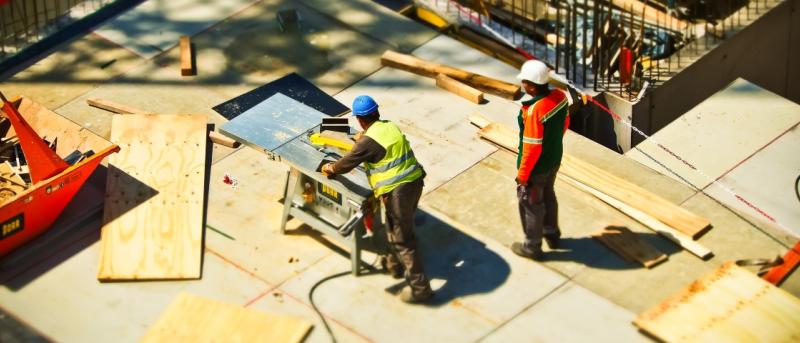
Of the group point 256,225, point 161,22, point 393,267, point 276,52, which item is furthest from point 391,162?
point 161,22

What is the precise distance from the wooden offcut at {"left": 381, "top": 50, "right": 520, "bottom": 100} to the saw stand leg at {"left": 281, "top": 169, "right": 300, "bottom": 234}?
3.46 metres

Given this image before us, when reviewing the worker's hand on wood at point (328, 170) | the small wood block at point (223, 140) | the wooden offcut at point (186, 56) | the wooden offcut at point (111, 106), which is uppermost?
the worker's hand on wood at point (328, 170)

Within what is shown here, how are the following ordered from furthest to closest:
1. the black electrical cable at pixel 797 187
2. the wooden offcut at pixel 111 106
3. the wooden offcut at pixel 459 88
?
the wooden offcut at pixel 459 88 < the wooden offcut at pixel 111 106 < the black electrical cable at pixel 797 187

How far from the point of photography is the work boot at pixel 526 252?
34.6 ft

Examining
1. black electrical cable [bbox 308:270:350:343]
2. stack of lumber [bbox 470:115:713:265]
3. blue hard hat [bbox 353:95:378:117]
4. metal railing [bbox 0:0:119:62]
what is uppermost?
blue hard hat [bbox 353:95:378:117]

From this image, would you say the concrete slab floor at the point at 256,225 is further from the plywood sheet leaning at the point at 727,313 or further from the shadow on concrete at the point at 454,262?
the plywood sheet leaning at the point at 727,313

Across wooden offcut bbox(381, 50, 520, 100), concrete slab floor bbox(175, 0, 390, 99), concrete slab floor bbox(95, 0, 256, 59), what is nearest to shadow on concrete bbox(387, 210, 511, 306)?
wooden offcut bbox(381, 50, 520, 100)

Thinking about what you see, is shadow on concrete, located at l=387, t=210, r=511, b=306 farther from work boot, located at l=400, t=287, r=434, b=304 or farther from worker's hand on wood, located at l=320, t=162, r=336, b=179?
worker's hand on wood, located at l=320, t=162, r=336, b=179

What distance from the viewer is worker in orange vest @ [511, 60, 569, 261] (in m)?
9.73

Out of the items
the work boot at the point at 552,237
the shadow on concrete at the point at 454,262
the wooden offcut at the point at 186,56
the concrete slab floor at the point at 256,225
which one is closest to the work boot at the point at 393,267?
the shadow on concrete at the point at 454,262

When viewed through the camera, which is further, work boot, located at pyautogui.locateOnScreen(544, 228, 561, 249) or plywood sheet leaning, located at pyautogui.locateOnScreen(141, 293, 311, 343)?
work boot, located at pyautogui.locateOnScreen(544, 228, 561, 249)

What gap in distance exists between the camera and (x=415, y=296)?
32.8 ft

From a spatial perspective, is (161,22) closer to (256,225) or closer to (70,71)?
(70,71)

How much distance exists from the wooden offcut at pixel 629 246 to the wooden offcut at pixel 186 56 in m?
5.69
